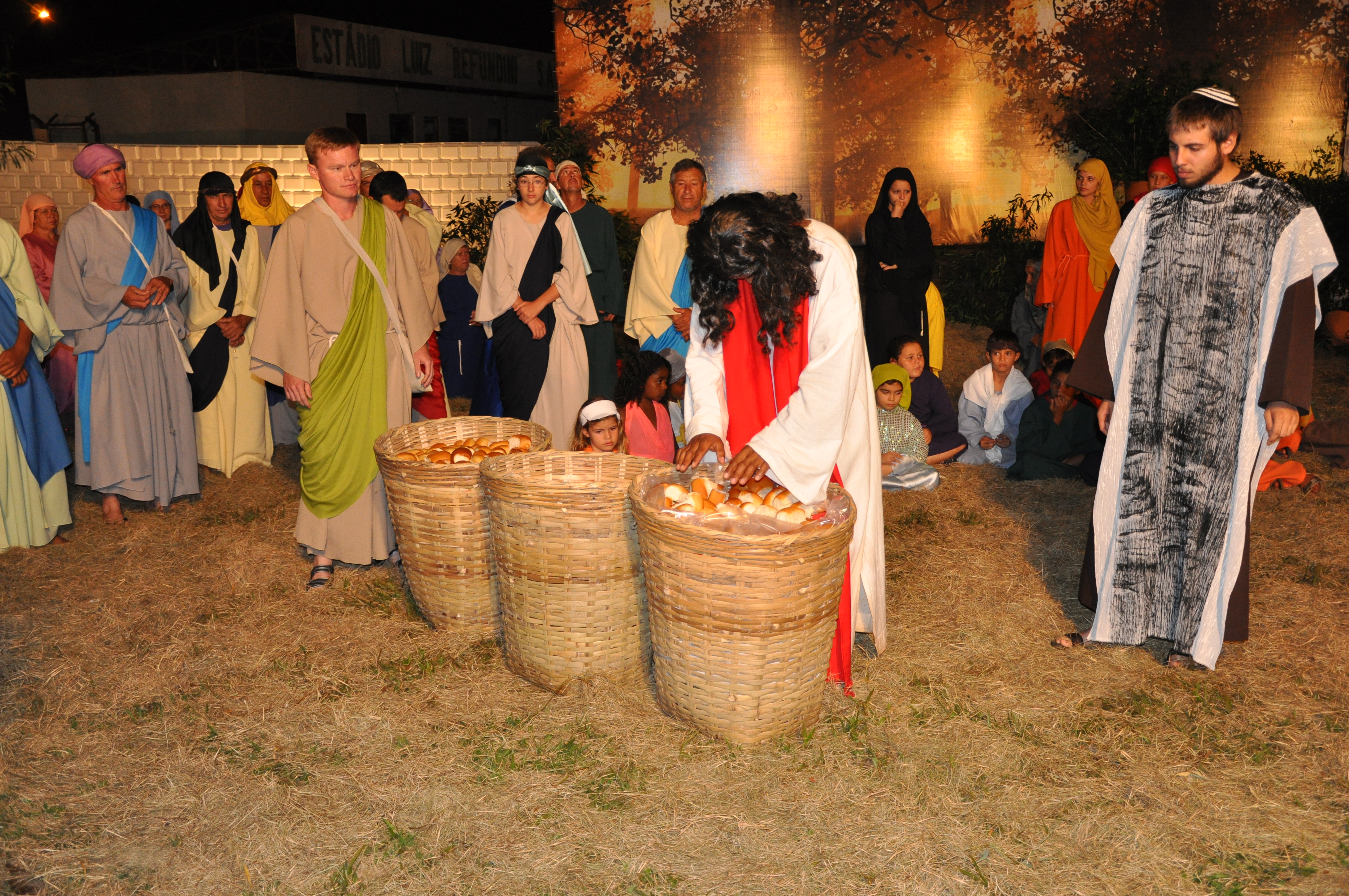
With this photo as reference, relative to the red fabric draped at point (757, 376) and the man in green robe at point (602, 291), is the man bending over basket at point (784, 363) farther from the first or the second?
the man in green robe at point (602, 291)

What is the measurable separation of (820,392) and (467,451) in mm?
1454

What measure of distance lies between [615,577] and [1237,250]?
2258mm

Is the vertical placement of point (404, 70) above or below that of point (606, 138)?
above

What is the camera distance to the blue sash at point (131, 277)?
17.9 ft

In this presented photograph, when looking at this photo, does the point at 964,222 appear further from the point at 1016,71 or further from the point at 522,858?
the point at 522,858

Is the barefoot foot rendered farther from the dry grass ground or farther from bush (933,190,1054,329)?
bush (933,190,1054,329)

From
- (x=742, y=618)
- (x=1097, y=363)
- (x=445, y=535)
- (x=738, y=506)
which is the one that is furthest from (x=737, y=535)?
(x=1097, y=363)

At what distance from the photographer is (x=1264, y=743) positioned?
3182mm

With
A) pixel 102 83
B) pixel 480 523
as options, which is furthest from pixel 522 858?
pixel 102 83

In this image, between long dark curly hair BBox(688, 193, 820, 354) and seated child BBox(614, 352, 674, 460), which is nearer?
long dark curly hair BBox(688, 193, 820, 354)

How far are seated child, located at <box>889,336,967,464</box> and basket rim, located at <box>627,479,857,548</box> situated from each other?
353 centimetres

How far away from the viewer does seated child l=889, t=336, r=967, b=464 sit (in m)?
6.40

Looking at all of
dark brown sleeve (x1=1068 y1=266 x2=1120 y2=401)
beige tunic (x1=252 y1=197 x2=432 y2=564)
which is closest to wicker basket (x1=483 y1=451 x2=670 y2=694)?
beige tunic (x1=252 y1=197 x2=432 y2=564)

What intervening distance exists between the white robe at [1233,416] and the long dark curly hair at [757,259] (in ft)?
4.18
